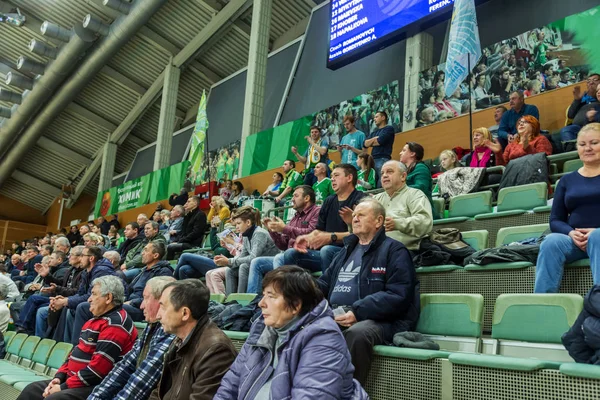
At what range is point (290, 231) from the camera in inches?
144

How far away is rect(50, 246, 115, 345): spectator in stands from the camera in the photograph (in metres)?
4.00

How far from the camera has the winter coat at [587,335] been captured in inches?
62.6

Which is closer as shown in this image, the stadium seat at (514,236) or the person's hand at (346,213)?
the stadium seat at (514,236)

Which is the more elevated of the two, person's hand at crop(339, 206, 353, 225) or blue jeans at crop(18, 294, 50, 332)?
person's hand at crop(339, 206, 353, 225)

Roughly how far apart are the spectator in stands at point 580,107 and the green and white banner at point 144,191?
7.84 metres

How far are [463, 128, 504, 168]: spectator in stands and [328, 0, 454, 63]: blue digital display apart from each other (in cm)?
225

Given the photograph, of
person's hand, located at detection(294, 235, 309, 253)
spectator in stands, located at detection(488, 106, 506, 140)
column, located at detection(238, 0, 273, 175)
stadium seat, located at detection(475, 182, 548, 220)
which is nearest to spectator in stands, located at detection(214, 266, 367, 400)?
person's hand, located at detection(294, 235, 309, 253)

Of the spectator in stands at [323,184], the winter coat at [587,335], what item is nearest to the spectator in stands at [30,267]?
the spectator in stands at [323,184]

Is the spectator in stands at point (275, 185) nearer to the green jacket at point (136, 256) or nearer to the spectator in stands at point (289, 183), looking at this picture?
the spectator in stands at point (289, 183)

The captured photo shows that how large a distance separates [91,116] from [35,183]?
3715 millimetres

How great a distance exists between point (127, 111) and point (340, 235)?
13202 millimetres

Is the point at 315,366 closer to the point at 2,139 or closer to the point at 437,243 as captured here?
the point at 437,243

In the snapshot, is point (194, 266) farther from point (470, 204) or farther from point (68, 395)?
point (470, 204)

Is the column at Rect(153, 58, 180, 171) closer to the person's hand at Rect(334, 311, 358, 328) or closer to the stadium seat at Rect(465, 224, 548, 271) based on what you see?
the stadium seat at Rect(465, 224, 548, 271)
